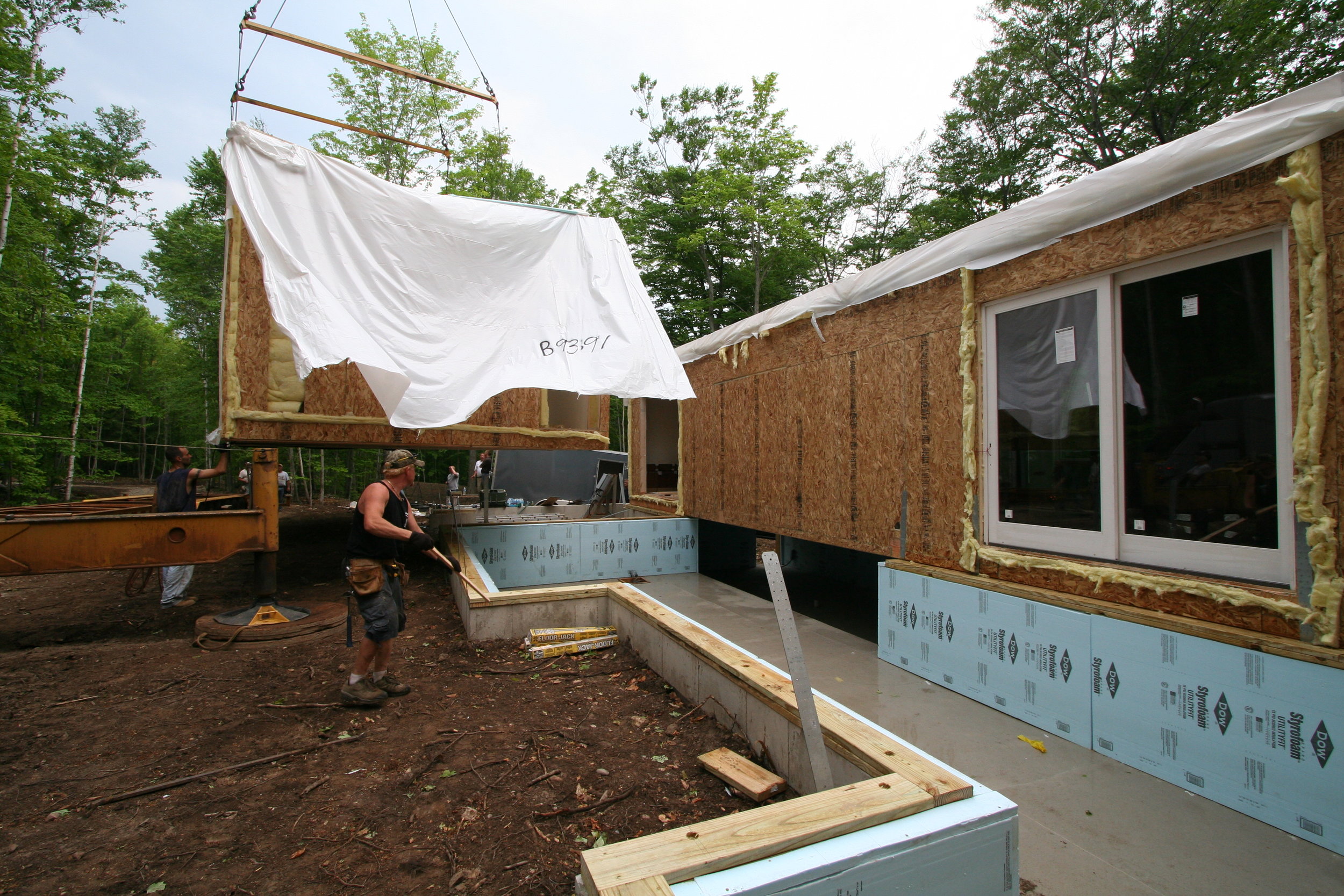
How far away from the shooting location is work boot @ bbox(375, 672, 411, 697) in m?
4.21

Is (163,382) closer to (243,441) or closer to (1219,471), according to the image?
(243,441)

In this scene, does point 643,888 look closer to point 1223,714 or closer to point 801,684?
point 801,684

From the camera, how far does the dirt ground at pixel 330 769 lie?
2430 millimetres

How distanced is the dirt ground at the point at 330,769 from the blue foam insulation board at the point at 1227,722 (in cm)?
230

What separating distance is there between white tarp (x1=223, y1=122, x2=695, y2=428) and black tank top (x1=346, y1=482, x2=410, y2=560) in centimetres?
59

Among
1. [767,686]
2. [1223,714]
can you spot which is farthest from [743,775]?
[1223,714]

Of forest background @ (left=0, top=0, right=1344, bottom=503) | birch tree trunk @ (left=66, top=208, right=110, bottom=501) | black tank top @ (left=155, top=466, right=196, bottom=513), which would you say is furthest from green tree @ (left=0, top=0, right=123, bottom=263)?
black tank top @ (left=155, top=466, right=196, bottom=513)

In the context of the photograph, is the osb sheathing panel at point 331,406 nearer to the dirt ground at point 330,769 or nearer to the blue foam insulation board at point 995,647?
the dirt ground at point 330,769

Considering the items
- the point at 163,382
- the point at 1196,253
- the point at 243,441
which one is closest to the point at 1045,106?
the point at 1196,253

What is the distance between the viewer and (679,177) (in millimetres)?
22953

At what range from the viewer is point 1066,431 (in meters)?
4.11

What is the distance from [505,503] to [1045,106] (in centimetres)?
2117

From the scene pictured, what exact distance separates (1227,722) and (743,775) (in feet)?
8.34

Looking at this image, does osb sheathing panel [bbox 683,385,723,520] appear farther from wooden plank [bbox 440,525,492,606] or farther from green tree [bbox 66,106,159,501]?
green tree [bbox 66,106,159,501]
